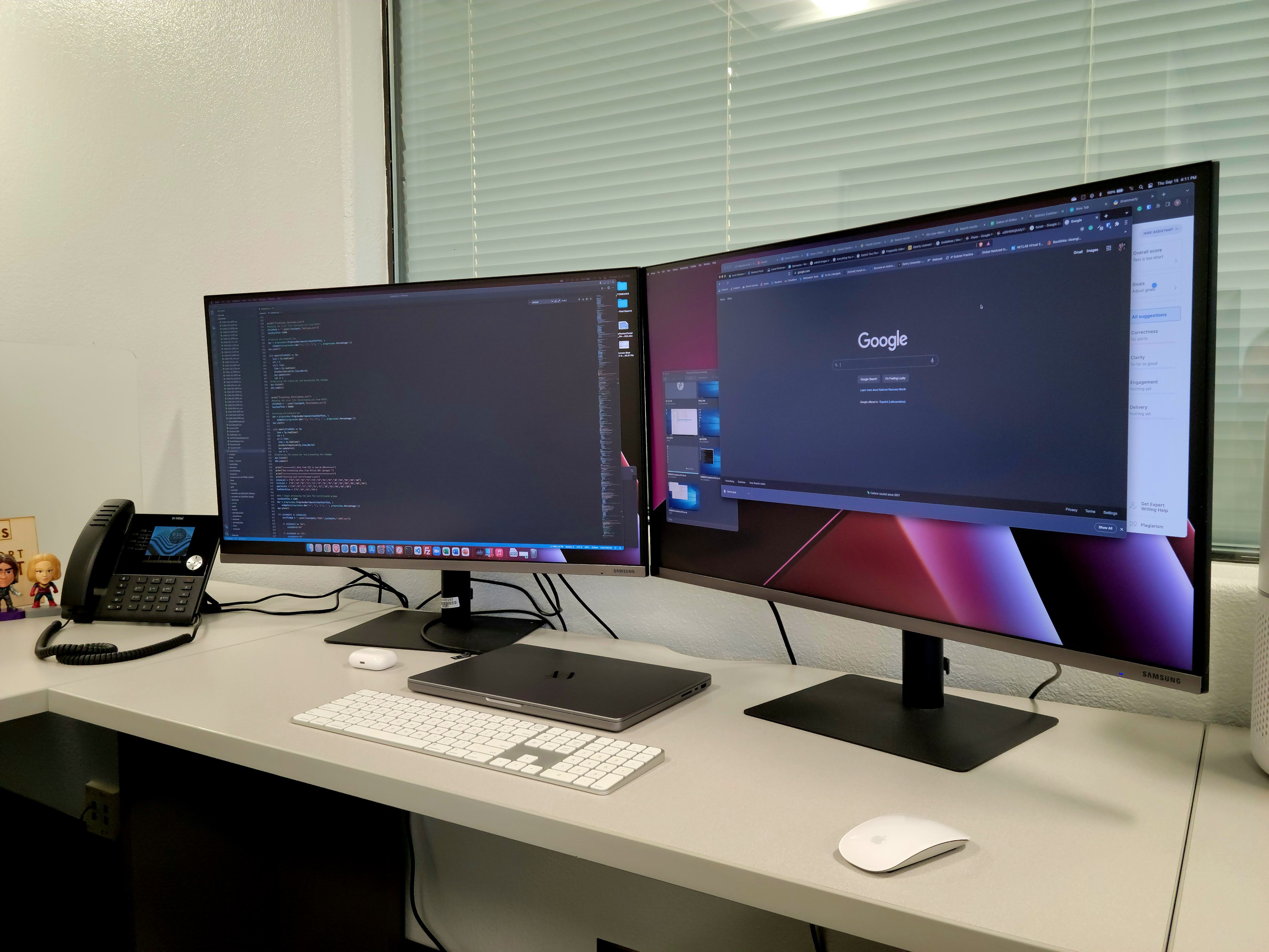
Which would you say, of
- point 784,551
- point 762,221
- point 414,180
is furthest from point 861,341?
point 414,180

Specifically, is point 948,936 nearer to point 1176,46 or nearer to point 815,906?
point 815,906

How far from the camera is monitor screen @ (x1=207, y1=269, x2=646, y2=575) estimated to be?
1165mm

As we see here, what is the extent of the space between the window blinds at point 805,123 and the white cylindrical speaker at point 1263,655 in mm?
326

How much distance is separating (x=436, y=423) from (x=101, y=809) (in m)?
1.10

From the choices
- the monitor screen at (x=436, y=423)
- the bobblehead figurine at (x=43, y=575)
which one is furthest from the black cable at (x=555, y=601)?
the bobblehead figurine at (x=43, y=575)

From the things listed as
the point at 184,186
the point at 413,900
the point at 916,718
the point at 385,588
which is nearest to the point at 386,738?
the point at 916,718

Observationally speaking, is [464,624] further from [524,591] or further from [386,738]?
[386,738]

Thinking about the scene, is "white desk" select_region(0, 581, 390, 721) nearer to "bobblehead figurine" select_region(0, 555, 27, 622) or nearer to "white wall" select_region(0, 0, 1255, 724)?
"bobblehead figurine" select_region(0, 555, 27, 622)

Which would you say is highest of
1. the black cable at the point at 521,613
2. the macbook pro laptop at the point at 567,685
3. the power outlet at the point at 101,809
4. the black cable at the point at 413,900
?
the macbook pro laptop at the point at 567,685

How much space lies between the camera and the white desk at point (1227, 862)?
53 centimetres

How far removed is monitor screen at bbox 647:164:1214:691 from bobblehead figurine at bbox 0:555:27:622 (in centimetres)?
116

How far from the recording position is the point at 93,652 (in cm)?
117

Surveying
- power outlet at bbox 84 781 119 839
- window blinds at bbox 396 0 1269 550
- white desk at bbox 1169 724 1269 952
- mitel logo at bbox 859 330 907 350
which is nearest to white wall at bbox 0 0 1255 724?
window blinds at bbox 396 0 1269 550

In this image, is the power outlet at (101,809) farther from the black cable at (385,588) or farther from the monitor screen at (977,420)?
the monitor screen at (977,420)
